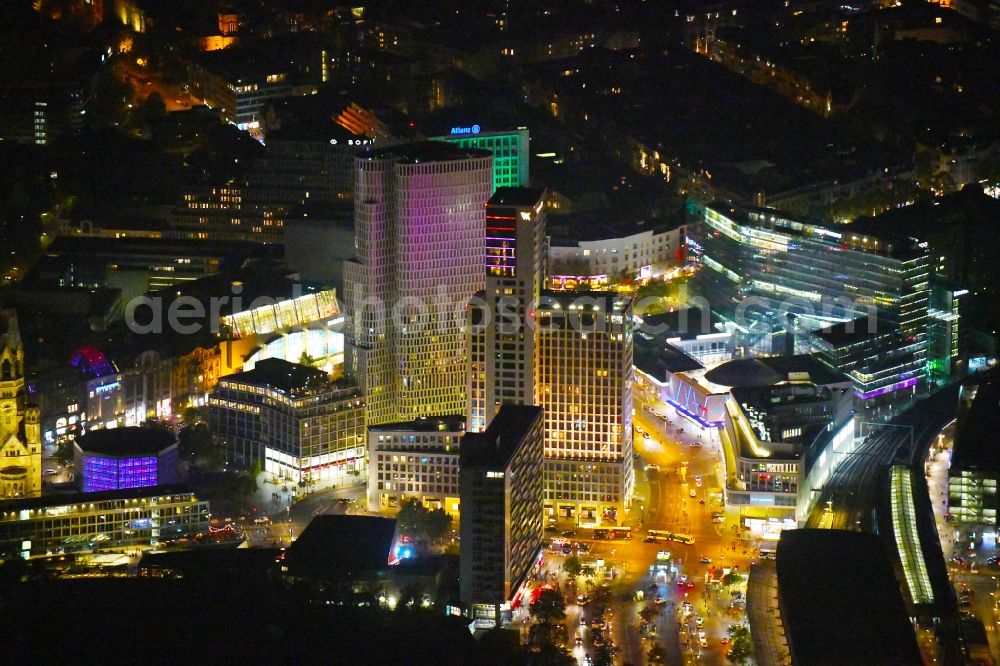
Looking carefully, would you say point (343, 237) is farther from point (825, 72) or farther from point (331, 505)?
point (825, 72)

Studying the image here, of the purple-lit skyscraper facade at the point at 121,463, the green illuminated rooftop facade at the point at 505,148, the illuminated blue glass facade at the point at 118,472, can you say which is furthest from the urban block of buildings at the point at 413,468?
the green illuminated rooftop facade at the point at 505,148

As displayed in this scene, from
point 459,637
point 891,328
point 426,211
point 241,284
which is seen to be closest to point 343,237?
point 241,284

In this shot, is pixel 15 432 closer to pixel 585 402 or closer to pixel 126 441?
pixel 126 441

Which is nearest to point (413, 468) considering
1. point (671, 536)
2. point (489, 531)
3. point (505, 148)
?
point (671, 536)

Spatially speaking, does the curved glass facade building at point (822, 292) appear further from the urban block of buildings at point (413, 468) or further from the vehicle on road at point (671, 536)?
the urban block of buildings at point (413, 468)

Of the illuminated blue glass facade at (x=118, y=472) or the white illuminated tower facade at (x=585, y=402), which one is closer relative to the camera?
the illuminated blue glass facade at (x=118, y=472)

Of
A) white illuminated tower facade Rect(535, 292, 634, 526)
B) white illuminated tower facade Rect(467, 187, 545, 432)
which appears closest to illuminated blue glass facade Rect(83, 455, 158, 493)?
white illuminated tower facade Rect(467, 187, 545, 432)
